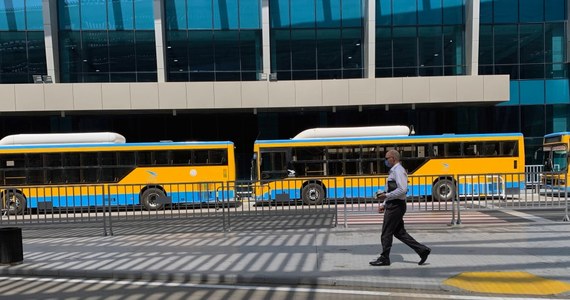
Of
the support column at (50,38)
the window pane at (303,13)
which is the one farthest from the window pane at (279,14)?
the support column at (50,38)

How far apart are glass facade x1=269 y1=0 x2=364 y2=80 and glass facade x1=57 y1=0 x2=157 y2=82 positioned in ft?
25.9

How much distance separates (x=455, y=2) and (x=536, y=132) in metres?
9.62

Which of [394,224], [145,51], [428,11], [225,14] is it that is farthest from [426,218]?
[145,51]

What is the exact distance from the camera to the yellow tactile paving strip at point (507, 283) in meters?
5.45

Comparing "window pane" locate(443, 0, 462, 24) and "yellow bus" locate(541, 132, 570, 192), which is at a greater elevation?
"window pane" locate(443, 0, 462, 24)

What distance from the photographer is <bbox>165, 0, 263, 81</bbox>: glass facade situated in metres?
26.9

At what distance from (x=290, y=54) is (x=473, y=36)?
10879 millimetres

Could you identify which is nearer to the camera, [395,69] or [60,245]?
[60,245]

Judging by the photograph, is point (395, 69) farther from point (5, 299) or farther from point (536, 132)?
point (5, 299)

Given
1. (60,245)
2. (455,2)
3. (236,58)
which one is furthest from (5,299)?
(455,2)

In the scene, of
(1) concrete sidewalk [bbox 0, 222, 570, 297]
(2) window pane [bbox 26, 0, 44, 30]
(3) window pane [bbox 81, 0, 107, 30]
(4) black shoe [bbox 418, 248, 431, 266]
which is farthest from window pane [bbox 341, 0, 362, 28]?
(4) black shoe [bbox 418, 248, 431, 266]

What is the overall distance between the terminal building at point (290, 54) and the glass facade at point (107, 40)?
6cm

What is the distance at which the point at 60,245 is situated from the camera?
9.52 m

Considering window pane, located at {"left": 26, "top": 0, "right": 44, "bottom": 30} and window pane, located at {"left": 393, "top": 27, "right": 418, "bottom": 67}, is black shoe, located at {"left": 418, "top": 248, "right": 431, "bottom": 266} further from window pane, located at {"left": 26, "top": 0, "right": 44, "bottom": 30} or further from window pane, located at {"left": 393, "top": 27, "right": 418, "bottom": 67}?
window pane, located at {"left": 26, "top": 0, "right": 44, "bottom": 30}
